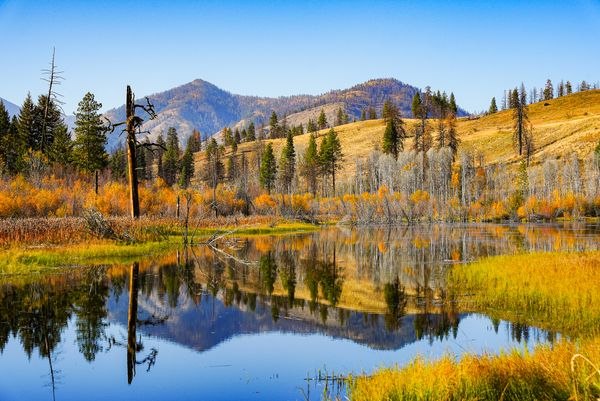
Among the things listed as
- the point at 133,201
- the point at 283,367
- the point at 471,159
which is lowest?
the point at 283,367

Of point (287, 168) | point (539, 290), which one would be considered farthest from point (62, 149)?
point (539, 290)

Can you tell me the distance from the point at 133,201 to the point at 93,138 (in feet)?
133

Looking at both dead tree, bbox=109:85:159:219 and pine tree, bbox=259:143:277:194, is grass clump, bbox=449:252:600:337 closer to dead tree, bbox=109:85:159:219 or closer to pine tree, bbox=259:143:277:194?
dead tree, bbox=109:85:159:219

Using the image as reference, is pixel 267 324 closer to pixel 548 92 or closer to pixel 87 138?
pixel 87 138

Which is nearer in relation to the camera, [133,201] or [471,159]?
[133,201]

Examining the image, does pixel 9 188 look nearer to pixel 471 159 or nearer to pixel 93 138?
pixel 93 138

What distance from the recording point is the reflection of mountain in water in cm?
1066

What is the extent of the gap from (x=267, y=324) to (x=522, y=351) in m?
5.58

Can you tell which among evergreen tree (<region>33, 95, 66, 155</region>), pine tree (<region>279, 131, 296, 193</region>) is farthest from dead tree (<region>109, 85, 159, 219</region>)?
pine tree (<region>279, 131, 296, 193</region>)

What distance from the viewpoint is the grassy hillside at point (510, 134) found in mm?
95312

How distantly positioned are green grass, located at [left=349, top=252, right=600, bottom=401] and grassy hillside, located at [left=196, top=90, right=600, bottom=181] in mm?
82327

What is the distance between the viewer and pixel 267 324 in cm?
1191

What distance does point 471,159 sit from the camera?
9444 cm

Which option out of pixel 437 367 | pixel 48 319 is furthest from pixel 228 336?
pixel 437 367
